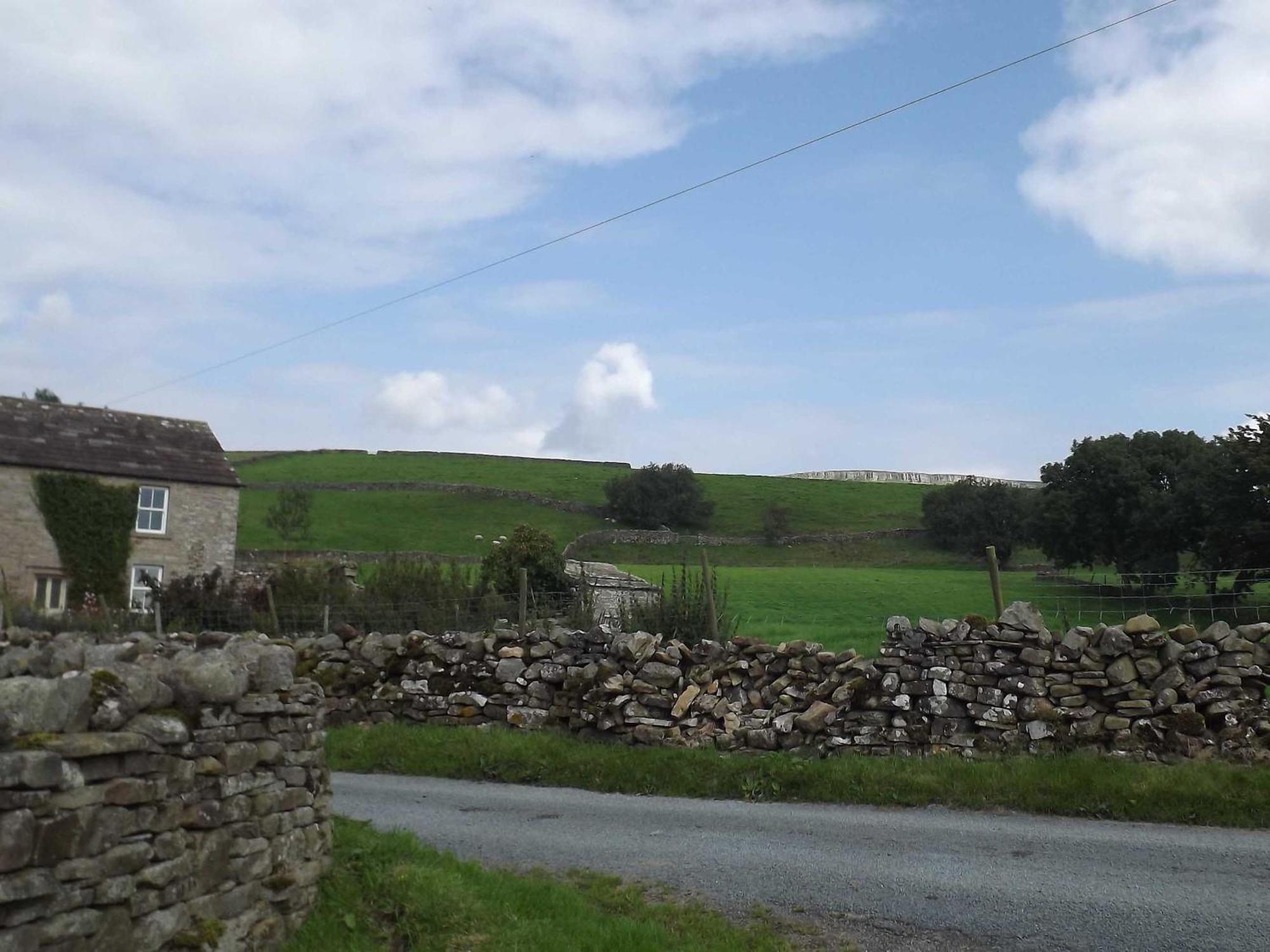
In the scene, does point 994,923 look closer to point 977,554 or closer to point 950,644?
point 950,644

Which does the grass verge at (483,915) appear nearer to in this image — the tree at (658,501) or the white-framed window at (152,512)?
the white-framed window at (152,512)

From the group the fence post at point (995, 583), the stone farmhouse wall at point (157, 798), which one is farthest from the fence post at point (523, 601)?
the stone farmhouse wall at point (157, 798)

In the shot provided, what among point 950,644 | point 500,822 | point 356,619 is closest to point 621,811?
point 500,822

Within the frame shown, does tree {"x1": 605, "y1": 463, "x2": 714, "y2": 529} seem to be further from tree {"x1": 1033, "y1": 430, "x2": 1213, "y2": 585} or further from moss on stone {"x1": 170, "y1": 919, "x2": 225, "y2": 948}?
moss on stone {"x1": 170, "y1": 919, "x2": 225, "y2": 948}

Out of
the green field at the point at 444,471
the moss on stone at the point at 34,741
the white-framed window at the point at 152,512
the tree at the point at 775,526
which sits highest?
the green field at the point at 444,471

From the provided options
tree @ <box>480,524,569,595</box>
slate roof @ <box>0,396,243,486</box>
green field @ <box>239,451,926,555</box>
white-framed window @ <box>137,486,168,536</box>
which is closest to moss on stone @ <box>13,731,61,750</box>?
tree @ <box>480,524,569,595</box>

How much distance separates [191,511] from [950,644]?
31.9m

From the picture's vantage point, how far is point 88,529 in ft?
119

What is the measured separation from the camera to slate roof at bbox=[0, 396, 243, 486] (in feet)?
120

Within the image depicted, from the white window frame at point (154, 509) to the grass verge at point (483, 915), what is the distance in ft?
109

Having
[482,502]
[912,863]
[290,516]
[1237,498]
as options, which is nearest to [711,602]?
[912,863]

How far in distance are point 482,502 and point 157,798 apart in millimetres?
70616

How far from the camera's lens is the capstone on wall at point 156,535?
1391 inches

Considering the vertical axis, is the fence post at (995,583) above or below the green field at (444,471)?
below
